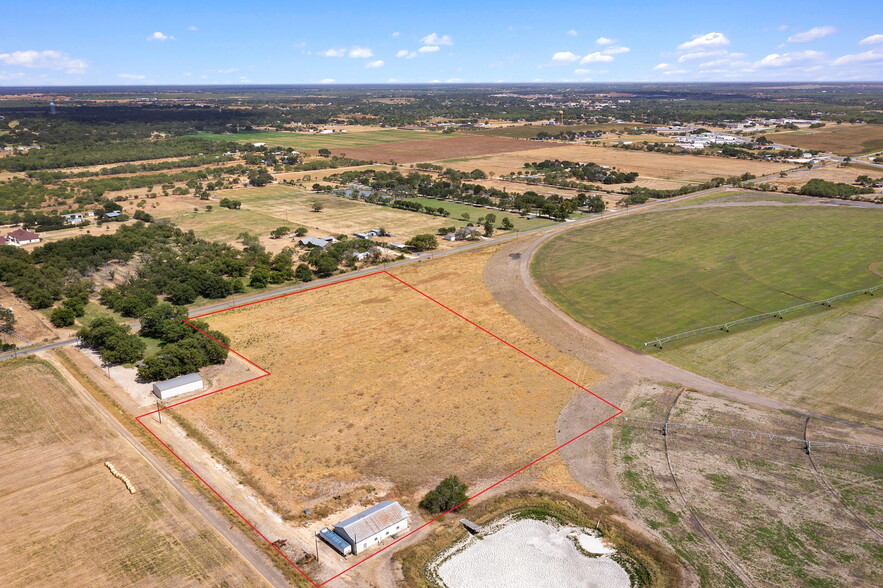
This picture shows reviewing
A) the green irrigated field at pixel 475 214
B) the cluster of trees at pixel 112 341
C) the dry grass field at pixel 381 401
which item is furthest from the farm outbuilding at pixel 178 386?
the green irrigated field at pixel 475 214

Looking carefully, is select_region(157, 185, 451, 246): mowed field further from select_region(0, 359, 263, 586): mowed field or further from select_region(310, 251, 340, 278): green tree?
select_region(0, 359, 263, 586): mowed field

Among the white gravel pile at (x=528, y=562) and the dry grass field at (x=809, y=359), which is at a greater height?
the dry grass field at (x=809, y=359)

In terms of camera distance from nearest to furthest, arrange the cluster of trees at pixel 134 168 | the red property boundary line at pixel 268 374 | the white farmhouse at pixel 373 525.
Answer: the white farmhouse at pixel 373 525, the red property boundary line at pixel 268 374, the cluster of trees at pixel 134 168

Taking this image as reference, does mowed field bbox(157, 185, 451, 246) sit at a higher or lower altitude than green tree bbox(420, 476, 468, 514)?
higher

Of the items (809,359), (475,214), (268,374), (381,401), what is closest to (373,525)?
(381,401)

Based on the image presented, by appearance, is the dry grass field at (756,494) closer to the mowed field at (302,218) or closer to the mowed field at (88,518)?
the mowed field at (88,518)

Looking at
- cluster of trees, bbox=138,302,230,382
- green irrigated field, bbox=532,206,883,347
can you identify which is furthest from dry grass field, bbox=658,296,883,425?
cluster of trees, bbox=138,302,230,382

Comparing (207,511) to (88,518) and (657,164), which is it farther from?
(657,164)
